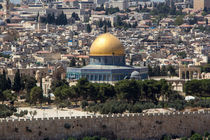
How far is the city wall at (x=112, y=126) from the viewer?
2183 inches

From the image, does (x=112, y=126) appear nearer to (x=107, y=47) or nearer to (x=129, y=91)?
(x=129, y=91)

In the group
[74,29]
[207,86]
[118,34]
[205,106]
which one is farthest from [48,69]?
[74,29]

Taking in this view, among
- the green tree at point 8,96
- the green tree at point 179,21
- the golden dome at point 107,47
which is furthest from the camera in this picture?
the green tree at point 179,21

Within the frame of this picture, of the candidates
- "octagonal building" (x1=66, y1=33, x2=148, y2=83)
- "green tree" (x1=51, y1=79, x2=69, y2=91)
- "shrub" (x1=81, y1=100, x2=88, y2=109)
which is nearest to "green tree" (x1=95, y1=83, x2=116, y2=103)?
"shrub" (x1=81, y1=100, x2=88, y2=109)

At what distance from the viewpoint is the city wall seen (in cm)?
5544

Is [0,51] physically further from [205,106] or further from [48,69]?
[205,106]

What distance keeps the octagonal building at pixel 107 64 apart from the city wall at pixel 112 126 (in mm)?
24069

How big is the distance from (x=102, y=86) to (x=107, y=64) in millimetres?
13731

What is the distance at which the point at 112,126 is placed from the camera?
58.0 m

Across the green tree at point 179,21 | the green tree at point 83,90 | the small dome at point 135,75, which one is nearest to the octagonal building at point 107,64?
the small dome at point 135,75

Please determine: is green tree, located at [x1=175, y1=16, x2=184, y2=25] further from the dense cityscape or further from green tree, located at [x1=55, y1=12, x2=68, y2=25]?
the dense cityscape

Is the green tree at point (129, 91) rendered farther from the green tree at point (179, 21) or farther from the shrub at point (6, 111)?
the green tree at point (179, 21)


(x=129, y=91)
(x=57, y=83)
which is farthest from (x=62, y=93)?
(x=57, y=83)

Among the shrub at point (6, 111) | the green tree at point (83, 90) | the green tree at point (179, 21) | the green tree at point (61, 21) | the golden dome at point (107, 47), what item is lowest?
the green tree at point (179, 21)
